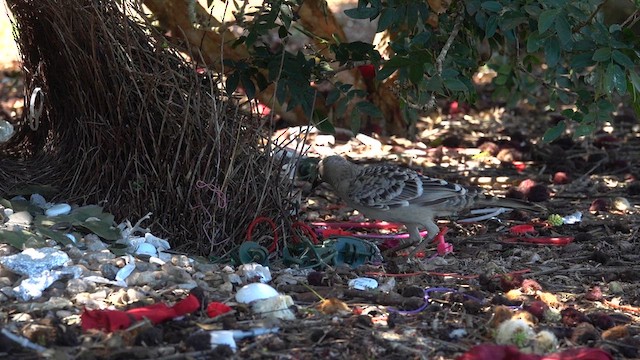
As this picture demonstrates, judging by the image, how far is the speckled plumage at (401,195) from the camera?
541cm

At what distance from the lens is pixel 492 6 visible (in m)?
4.88

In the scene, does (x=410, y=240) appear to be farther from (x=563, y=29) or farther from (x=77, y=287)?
(x=77, y=287)

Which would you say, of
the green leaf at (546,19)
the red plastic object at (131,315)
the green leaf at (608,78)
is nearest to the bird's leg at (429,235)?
the green leaf at (608,78)

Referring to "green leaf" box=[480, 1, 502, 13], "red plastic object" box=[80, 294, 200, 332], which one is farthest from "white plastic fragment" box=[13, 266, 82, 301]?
"green leaf" box=[480, 1, 502, 13]

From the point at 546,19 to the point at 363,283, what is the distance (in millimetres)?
1450

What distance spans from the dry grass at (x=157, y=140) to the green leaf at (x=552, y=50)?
1442 millimetres

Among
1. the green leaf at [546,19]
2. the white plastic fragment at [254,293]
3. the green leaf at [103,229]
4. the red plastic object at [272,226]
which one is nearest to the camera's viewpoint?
the white plastic fragment at [254,293]

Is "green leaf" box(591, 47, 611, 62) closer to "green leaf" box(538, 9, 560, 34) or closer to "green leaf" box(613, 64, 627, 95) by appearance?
"green leaf" box(613, 64, 627, 95)

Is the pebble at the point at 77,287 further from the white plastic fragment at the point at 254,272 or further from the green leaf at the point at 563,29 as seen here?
the green leaf at the point at 563,29

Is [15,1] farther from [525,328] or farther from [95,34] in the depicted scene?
[525,328]

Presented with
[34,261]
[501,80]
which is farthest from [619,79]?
[34,261]

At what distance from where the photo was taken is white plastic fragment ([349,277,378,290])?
14.6ft

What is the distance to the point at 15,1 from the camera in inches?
226

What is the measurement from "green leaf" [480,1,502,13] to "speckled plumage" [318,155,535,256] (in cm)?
107
